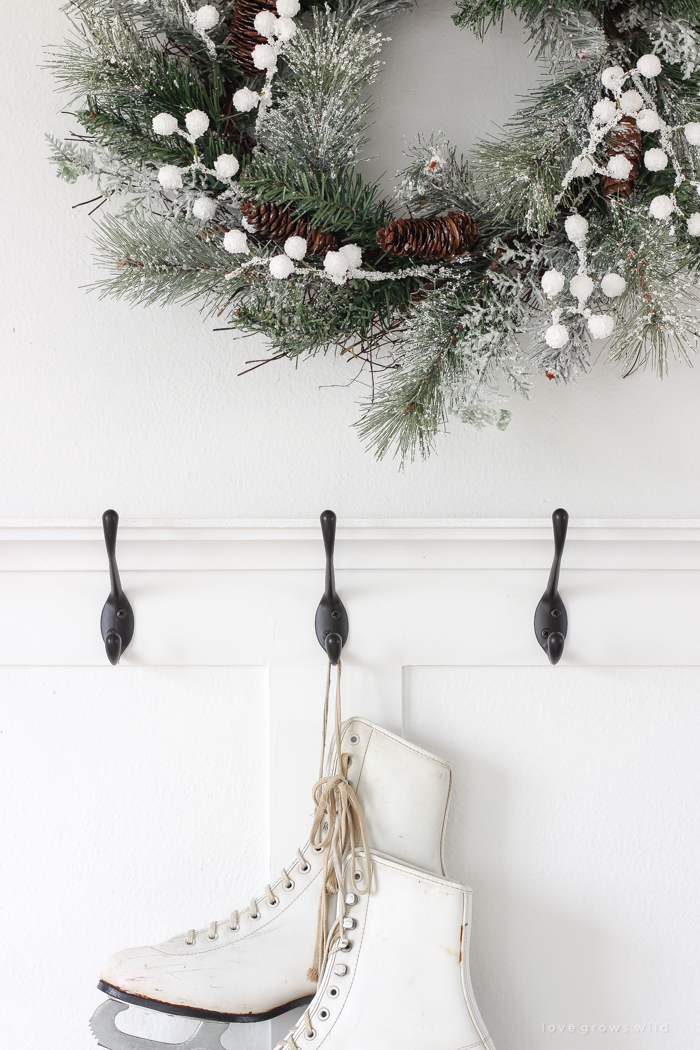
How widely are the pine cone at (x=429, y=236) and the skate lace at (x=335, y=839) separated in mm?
388

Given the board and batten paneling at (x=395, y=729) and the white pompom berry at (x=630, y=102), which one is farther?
the board and batten paneling at (x=395, y=729)

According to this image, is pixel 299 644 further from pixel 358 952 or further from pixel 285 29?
Result: pixel 285 29

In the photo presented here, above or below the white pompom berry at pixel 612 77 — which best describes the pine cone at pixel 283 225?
below

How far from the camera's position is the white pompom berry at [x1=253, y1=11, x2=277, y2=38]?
1.91ft

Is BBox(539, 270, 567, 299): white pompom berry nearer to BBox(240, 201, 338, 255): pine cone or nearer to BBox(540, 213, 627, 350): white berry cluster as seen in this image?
BBox(540, 213, 627, 350): white berry cluster

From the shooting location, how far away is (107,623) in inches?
26.6

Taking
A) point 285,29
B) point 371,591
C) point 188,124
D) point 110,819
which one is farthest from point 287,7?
point 110,819

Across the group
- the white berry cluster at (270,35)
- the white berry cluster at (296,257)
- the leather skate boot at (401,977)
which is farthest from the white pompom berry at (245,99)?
the leather skate boot at (401,977)

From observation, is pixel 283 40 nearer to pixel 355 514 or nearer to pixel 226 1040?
pixel 355 514

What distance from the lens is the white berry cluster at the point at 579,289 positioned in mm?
585

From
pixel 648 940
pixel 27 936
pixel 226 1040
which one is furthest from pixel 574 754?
pixel 27 936

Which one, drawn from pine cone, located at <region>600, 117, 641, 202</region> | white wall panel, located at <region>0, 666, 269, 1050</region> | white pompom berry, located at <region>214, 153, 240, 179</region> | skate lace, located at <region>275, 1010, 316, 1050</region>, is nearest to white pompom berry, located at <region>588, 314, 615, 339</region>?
pine cone, located at <region>600, 117, 641, 202</region>

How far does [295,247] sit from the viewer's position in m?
0.59

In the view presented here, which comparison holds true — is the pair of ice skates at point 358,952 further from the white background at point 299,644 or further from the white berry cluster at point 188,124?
the white berry cluster at point 188,124
